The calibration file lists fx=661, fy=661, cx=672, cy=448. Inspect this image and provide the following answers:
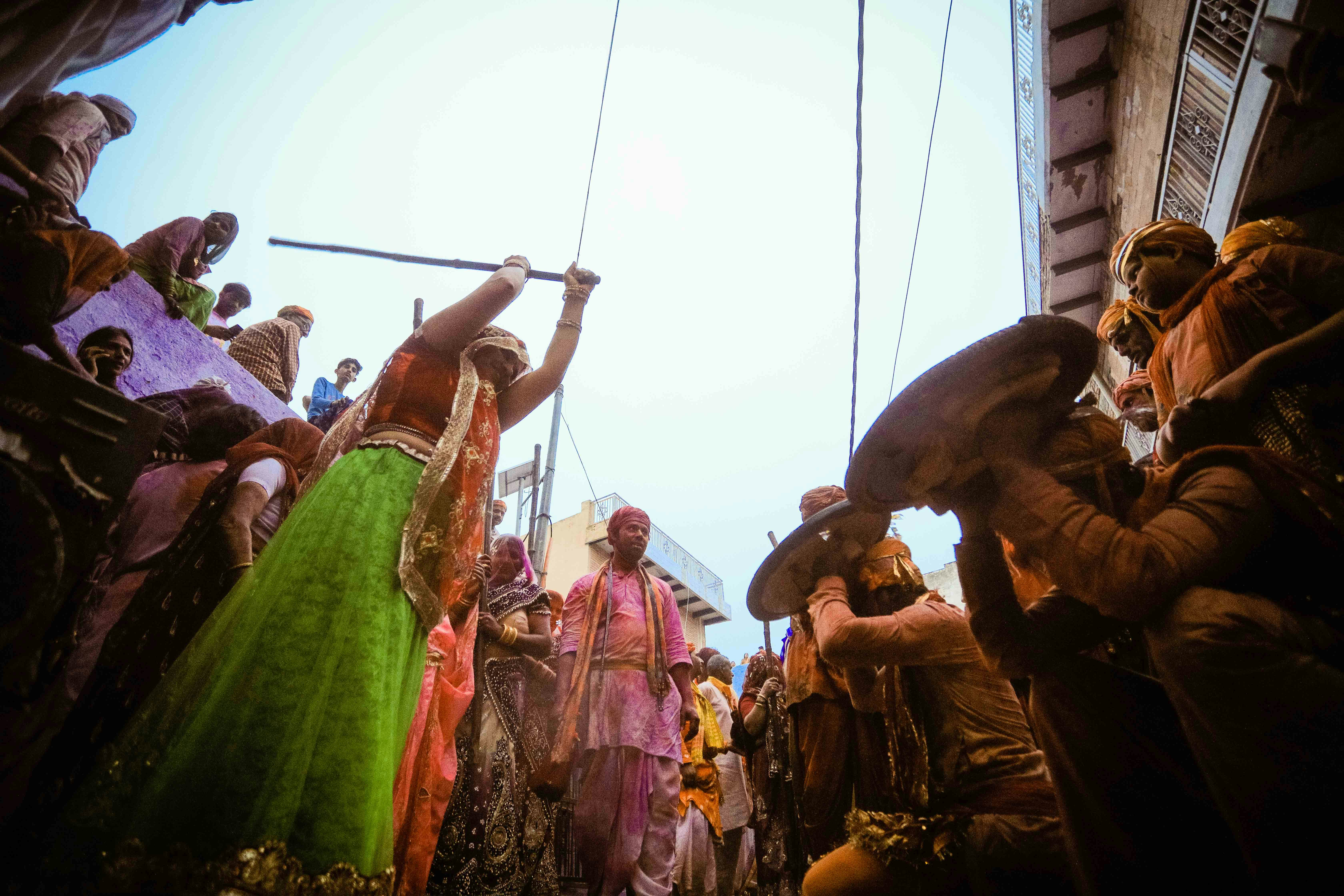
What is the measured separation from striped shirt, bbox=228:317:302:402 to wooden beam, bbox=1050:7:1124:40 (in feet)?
28.9

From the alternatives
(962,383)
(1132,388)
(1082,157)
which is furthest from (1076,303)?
(962,383)

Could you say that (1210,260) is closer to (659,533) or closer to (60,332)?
(60,332)

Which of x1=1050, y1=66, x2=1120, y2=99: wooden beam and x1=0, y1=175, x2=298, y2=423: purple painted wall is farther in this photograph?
x1=1050, y1=66, x2=1120, y2=99: wooden beam

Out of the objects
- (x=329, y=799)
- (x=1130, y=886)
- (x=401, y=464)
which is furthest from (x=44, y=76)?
(x=1130, y=886)

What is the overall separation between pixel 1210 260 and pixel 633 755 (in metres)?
3.95

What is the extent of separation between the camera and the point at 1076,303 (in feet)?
29.9

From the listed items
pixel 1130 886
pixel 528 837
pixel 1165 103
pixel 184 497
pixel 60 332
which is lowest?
pixel 1130 886

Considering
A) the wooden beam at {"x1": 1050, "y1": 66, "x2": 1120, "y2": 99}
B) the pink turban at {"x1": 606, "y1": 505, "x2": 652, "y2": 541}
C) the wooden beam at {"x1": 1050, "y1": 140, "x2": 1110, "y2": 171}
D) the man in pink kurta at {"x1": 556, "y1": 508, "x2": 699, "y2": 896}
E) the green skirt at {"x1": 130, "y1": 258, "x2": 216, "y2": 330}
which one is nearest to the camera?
the man in pink kurta at {"x1": 556, "y1": 508, "x2": 699, "y2": 896}

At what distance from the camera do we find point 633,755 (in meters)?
4.29

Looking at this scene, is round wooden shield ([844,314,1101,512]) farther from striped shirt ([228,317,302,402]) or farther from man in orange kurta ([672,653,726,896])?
striped shirt ([228,317,302,402])

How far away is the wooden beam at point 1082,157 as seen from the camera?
26.0ft

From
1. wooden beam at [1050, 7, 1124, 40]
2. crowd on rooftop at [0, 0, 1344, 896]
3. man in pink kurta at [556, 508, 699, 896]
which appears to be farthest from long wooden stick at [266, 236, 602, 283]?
wooden beam at [1050, 7, 1124, 40]

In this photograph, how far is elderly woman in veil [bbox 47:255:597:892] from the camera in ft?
4.57

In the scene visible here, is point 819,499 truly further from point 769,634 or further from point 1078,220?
point 1078,220
